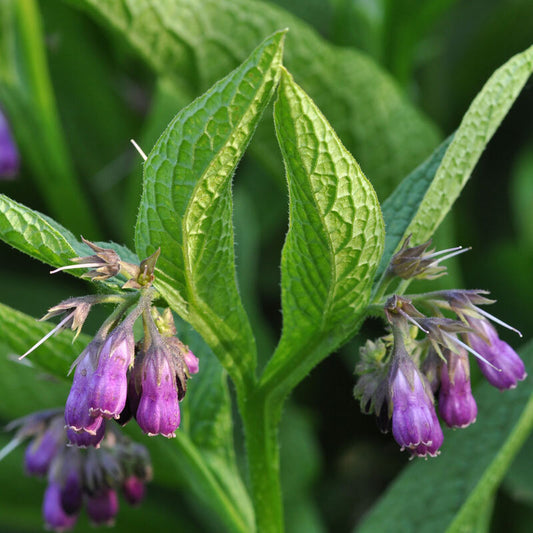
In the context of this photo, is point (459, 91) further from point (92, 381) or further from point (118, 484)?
point (92, 381)

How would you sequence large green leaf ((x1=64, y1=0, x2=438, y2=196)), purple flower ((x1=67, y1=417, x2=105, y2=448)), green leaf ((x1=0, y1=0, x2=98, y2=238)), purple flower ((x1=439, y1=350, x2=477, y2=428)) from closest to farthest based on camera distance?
1. purple flower ((x1=67, y1=417, x2=105, y2=448))
2. purple flower ((x1=439, y1=350, x2=477, y2=428))
3. large green leaf ((x1=64, y1=0, x2=438, y2=196))
4. green leaf ((x1=0, y1=0, x2=98, y2=238))

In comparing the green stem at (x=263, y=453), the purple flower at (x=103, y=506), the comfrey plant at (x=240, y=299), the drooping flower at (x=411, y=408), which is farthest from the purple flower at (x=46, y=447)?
the drooping flower at (x=411, y=408)

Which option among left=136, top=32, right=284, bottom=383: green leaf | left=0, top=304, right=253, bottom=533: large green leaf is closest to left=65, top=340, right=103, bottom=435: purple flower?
left=136, top=32, right=284, bottom=383: green leaf

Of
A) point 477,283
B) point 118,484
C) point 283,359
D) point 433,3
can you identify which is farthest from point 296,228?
point 477,283

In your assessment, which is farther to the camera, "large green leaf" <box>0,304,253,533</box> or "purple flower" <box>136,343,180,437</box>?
"large green leaf" <box>0,304,253,533</box>

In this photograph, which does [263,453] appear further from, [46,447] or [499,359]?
[46,447]

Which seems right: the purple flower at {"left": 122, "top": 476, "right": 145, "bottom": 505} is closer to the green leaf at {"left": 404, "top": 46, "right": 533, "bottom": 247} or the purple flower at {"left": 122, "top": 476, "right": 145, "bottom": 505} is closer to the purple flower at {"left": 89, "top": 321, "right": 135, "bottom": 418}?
the purple flower at {"left": 89, "top": 321, "right": 135, "bottom": 418}

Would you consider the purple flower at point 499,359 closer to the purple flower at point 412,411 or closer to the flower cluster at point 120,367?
the purple flower at point 412,411
